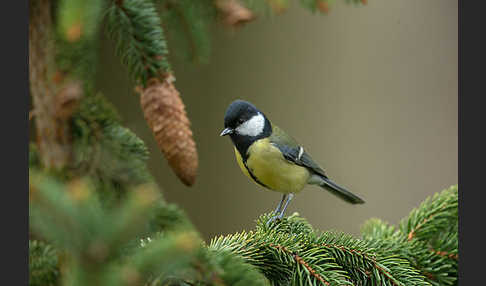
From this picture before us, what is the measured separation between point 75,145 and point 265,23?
1.42 meters

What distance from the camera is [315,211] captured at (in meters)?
1.94

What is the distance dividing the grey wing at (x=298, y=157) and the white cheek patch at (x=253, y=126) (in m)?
Answer: 0.05

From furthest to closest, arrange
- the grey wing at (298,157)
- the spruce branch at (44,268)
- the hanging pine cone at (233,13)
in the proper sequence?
the grey wing at (298,157) → the hanging pine cone at (233,13) → the spruce branch at (44,268)

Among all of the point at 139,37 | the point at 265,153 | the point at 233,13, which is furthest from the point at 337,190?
the point at 139,37

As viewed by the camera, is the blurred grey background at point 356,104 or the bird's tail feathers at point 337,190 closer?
the bird's tail feathers at point 337,190

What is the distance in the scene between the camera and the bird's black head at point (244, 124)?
39.8 inches

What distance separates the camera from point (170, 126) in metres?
0.61

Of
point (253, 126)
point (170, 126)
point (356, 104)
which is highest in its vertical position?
point (356, 104)

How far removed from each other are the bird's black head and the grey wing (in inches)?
2.1

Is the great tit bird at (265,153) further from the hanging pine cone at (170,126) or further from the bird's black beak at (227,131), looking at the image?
Result: the hanging pine cone at (170,126)

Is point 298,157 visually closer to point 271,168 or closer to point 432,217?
point 271,168

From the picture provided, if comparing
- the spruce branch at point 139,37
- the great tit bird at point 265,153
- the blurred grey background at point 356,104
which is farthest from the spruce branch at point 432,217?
the blurred grey background at point 356,104

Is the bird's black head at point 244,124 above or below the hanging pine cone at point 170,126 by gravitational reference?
above

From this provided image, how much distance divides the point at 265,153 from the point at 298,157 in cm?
11
